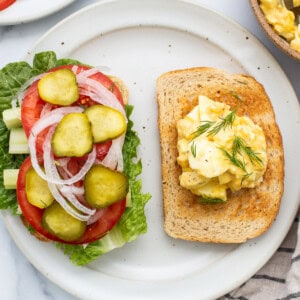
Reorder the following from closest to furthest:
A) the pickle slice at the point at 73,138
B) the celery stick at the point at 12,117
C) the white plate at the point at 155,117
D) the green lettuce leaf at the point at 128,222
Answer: the pickle slice at the point at 73,138
the celery stick at the point at 12,117
the green lettuce leaf at the point at 128,222
the white plate at the point at 155,117

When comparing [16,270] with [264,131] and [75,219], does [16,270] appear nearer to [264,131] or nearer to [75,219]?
[75,219]

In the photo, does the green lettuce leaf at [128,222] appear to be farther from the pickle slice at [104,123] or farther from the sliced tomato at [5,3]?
the sliced tomato at [5,3]

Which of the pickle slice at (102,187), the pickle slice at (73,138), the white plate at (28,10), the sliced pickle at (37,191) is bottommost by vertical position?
the sliced pickle at (37,191)

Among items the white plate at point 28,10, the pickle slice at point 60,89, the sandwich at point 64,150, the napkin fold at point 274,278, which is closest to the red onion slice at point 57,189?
the sandwich at point 64,150

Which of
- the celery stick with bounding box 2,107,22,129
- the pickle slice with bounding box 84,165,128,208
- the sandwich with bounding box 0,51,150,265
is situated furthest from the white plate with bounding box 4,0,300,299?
the pickle slice with bounding box 84,165,128,208

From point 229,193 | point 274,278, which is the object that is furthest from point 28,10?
point 274,278

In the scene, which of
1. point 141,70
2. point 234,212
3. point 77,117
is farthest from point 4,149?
point 234,212
